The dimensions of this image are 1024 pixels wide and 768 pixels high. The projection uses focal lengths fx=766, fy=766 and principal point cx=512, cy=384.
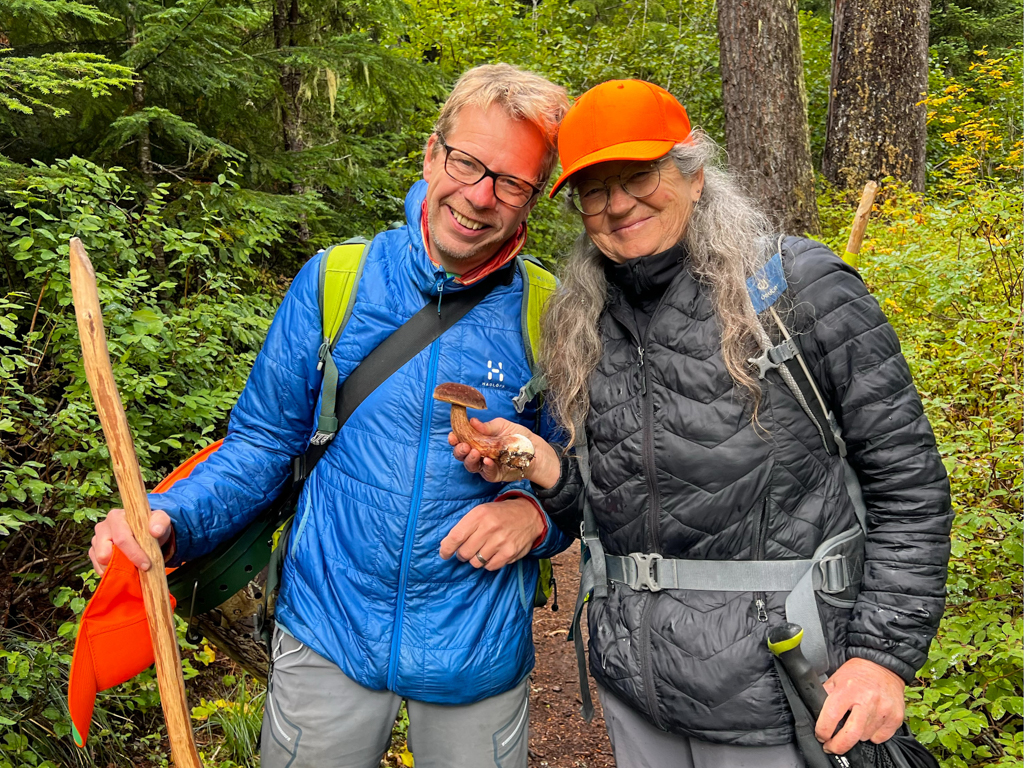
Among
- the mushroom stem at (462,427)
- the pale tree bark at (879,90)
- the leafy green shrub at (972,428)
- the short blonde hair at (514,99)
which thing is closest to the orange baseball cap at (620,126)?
the short blonde hair at (514,99)

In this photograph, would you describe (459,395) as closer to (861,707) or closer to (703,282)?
(703,282)

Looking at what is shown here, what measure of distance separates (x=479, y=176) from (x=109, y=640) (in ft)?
5.22

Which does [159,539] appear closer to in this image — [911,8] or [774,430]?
[774,430]

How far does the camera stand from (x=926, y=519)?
1.77 meters

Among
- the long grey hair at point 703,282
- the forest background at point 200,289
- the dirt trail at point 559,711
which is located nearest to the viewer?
the long grey hair at point 703,282

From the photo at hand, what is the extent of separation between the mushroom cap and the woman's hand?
0.09m

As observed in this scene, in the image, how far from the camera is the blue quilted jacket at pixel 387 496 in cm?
215

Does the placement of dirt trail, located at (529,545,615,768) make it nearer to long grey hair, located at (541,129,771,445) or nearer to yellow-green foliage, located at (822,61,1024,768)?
yellow-green foliage, located at (822,61,1024,768)

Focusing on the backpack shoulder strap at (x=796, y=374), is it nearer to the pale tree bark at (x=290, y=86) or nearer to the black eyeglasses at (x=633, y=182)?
the black eyeglasses at (x=633, y=182)

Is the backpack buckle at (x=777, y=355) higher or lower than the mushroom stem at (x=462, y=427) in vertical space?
higher

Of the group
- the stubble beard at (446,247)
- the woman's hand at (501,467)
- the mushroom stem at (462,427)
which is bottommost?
the woman's hand at (501,467)

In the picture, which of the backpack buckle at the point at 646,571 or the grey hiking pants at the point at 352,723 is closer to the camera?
the backpack buckle at the point at 646,571

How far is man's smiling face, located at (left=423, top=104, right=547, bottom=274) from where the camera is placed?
2199 mm

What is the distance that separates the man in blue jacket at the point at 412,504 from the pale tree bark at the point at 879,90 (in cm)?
857
